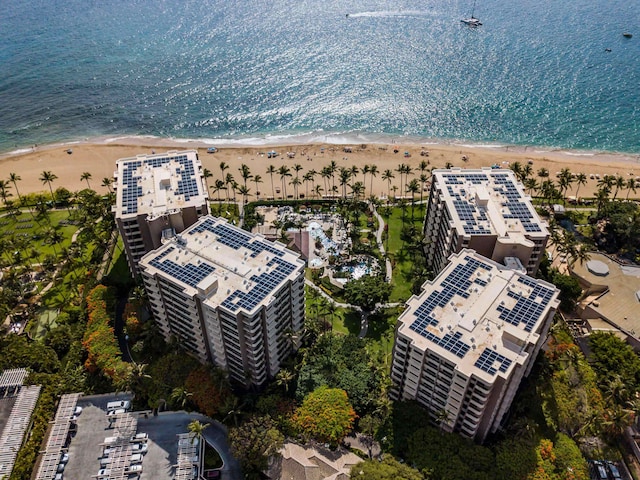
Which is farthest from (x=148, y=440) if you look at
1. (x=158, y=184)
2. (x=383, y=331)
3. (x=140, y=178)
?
(x=140, y=178)

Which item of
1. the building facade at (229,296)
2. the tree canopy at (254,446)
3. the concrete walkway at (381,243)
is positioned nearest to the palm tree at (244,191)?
the concrete walkway at (381,243)

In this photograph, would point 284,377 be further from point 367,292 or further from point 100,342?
point 100,342

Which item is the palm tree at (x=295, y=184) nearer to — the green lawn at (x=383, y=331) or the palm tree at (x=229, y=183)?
the palm tree at (x=229, y=183)

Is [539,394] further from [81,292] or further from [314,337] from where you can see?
[81,292]

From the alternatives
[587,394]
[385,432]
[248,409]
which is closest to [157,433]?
[248,409]

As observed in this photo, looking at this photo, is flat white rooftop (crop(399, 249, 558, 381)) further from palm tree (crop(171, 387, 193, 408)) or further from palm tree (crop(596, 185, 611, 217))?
palm tree (crop(596, 185, 611, 217))

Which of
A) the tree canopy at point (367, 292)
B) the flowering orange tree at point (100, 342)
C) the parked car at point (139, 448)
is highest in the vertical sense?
the tree canopy at point (367, 292)

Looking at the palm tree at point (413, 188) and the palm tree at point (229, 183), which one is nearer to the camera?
the palm tree at point (413, 188)

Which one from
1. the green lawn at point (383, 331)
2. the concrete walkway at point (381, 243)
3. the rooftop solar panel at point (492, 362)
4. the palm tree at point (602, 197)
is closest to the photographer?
the rooftop solar panel at point (492, 362)
